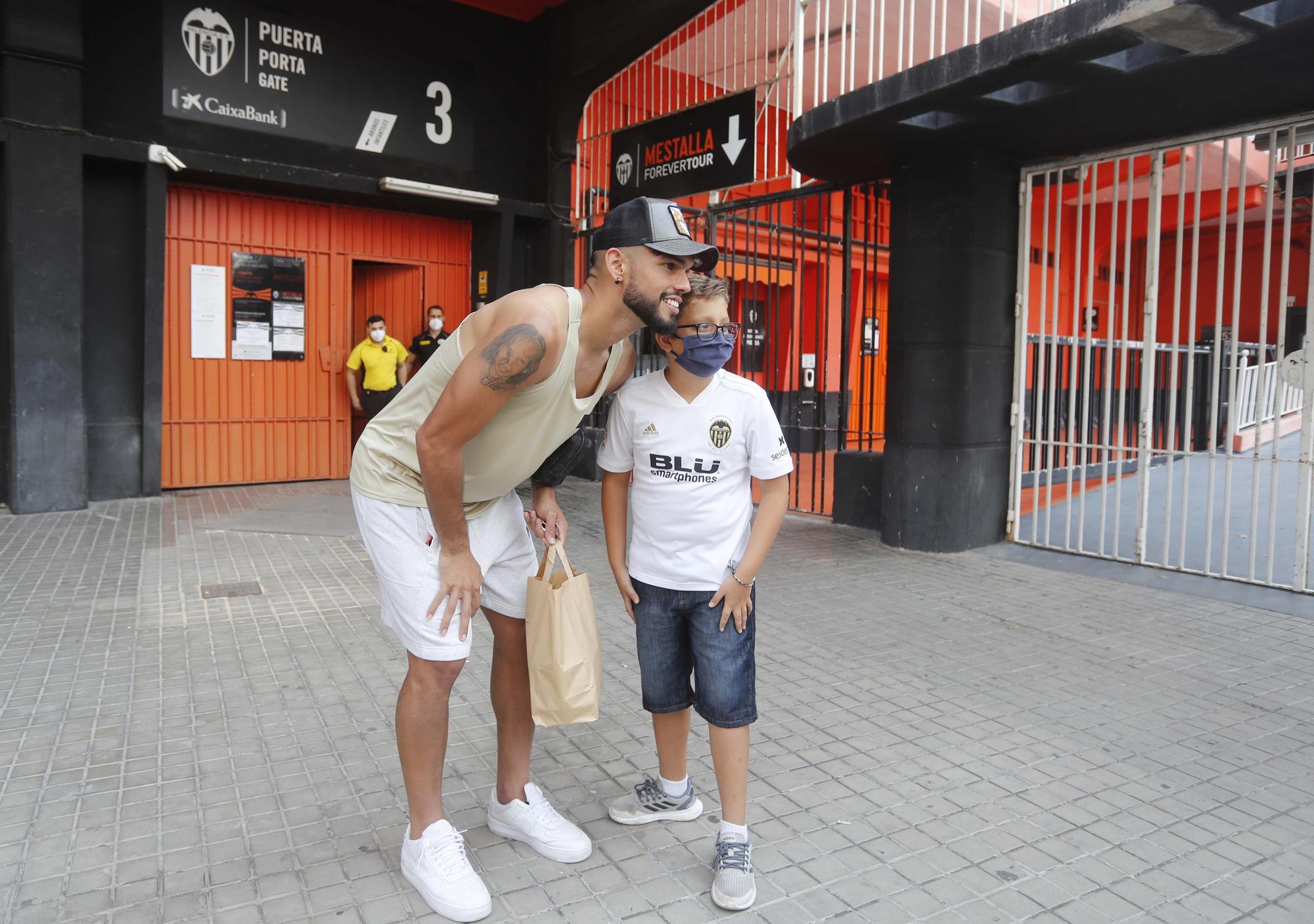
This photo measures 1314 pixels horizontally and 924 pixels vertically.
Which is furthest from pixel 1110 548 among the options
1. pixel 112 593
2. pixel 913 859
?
pixel 112 593

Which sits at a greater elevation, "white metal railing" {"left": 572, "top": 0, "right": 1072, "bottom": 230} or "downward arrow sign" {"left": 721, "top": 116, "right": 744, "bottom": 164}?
"white metal railing" {"left": 572, "top": 0, "right": 1072, "bottom": 230}

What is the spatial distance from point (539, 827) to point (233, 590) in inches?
154

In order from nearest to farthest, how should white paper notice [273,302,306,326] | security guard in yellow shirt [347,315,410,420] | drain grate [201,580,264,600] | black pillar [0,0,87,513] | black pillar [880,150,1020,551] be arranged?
1. drain grate [201,580,264,600]
2. black pillar [880,150,1020,551]
3. black pillar [0,0,87,513]
4. white paper notice [273,302,306,326]
5. security guard in yellow shirt [347,315,410,420]

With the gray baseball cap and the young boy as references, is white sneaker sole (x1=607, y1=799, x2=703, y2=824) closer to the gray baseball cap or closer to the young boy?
the young boy

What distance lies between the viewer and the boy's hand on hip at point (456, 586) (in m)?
2.60

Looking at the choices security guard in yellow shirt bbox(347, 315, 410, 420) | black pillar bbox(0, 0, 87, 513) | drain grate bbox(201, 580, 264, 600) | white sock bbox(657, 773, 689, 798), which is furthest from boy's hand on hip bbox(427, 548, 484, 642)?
security guard in yellow shirt bbox(347, 315, 410, 420)

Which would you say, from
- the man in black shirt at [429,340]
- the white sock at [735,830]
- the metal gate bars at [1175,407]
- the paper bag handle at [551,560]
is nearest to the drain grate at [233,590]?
the paper bag handle at [551,560]

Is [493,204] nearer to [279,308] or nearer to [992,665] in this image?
[279,308]

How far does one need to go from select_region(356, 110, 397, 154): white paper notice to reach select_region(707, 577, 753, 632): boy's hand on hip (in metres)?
9.07

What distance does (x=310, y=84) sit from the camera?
32.6 ft

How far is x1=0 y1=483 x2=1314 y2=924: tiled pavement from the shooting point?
2.72m

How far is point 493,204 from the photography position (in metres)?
11.0

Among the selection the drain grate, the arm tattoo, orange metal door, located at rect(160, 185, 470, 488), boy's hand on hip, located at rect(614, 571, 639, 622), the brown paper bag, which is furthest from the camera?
orange metal door, located at rect(160, 185, 470, 488)

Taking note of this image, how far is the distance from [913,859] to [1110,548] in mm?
5398
